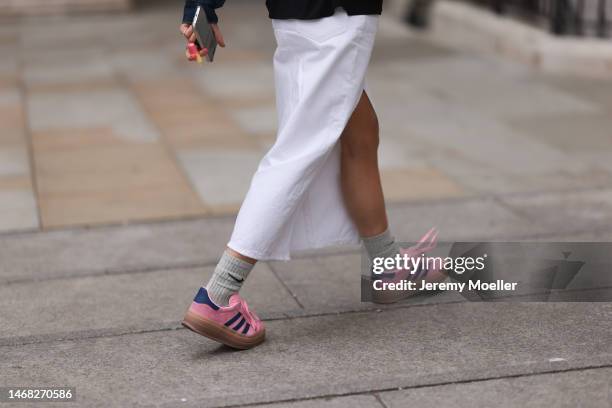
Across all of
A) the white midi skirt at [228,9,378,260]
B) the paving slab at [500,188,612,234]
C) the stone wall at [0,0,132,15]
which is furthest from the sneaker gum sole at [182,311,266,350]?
the stone wall at [0,0,132,15]

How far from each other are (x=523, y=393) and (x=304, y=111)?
1.17m

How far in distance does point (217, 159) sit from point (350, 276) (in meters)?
2.30

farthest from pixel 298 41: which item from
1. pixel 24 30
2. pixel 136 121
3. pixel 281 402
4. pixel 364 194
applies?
pixel 24 30

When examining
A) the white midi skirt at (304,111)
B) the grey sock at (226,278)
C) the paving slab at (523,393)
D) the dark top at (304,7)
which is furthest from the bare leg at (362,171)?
the paving slab at (523,393)

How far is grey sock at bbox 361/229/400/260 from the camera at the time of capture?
Answer: 4156 mm

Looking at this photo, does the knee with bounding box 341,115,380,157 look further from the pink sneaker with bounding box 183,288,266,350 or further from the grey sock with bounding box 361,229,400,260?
the pink sneaker with bounding box 183,288,266,350

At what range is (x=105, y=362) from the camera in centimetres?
382

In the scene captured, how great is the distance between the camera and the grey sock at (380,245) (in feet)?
13.6

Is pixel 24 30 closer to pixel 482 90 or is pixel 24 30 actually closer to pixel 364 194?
pixel 482 90

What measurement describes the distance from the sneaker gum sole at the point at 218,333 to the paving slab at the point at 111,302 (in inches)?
15.4

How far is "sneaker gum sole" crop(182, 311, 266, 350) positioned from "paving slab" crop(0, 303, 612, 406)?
0.12 feet

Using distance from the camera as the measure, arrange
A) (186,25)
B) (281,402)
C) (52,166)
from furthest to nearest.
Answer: (52,166)
(186,25)
(281,402)

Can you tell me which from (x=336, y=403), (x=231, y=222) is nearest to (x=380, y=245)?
(x=336, y=403)

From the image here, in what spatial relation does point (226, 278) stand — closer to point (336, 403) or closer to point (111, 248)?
point (336, 403)
